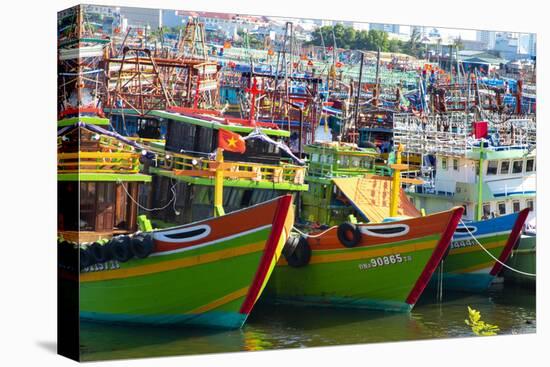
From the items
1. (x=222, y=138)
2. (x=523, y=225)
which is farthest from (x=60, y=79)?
(x=523, y=225)

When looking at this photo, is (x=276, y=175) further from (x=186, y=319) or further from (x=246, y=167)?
(x=186, y=319)

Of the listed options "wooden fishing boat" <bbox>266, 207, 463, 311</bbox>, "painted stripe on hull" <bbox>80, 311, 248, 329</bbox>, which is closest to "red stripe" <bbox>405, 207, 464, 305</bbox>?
"wooden fishing boat" <bbox>266, 207, 463, 311</bbox>

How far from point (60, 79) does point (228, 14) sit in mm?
2278

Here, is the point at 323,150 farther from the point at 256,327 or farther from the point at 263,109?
the point at 256,327

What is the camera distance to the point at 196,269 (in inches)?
674

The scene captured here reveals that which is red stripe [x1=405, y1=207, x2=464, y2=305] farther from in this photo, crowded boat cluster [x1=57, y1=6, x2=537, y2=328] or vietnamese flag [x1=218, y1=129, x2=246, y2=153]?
vietnamese flag [x1=218, y1=129, x2=246, y2=153]

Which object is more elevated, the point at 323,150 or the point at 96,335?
the point at 323,150

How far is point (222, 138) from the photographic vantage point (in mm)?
17531

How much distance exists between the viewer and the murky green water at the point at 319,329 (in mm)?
16516

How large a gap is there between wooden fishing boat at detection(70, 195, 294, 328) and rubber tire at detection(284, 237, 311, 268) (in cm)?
145

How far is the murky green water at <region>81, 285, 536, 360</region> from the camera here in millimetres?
16516

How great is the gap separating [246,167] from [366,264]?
2.37 meters

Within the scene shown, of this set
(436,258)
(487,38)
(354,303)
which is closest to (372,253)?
(354,303)

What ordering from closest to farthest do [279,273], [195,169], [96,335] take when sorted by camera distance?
[96,335] → [195,169] → [279,273]
